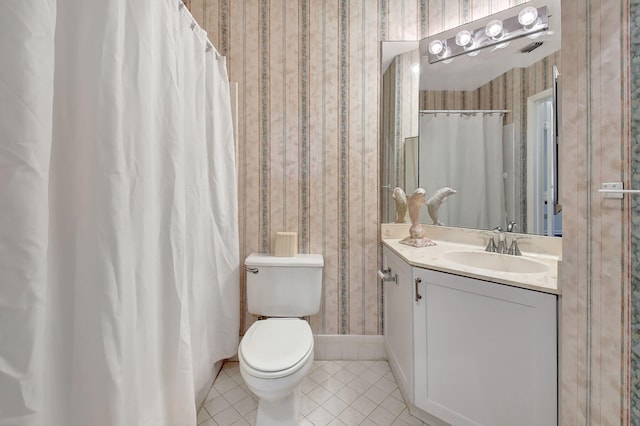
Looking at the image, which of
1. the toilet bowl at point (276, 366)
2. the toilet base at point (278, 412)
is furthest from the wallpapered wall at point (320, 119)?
the toilet base at point (278, 412)

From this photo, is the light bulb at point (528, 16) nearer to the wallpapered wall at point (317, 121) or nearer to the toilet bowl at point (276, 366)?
the wallpapered wall at point (317, 121)

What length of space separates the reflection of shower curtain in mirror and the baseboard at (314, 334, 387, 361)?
86 cm

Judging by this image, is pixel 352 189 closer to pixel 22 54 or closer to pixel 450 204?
pixel 450 204

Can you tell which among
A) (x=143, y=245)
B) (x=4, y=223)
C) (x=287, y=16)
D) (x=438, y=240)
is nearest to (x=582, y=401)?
(x=438, y=240)

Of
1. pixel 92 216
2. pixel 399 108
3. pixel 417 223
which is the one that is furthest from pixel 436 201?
pixel 92 216

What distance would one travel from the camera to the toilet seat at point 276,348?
1.13m

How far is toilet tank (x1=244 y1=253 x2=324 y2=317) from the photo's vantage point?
1659mm

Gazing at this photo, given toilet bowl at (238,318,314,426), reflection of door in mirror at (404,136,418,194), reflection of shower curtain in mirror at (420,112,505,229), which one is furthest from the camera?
reflection of door in mirror at (404,136,418,194)

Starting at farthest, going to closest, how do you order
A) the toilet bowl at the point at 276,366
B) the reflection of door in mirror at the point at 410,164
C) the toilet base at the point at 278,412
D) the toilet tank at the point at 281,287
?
1. the reflection of door in mirror at the point at 410,164
2. the toilet tank at the point at 281,287
3. the toilet base at the point at 278,412
4. the toilet bowl at the point at 276,366

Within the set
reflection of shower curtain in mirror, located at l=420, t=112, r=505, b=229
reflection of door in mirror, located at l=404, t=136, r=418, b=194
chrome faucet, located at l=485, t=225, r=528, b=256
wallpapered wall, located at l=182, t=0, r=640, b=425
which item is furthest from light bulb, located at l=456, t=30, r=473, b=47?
chrome faucet, located at l=485, t=225, r=528, b=256

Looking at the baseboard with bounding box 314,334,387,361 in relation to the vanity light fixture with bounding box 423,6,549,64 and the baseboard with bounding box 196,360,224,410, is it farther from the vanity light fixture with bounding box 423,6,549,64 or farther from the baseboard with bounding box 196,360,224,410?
the vanity light fixture with bounding box 423,6,549,64

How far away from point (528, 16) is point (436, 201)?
40.4 inches

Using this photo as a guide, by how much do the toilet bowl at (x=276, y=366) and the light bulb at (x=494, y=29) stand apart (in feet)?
6.08

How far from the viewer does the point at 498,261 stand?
1.39 meters
